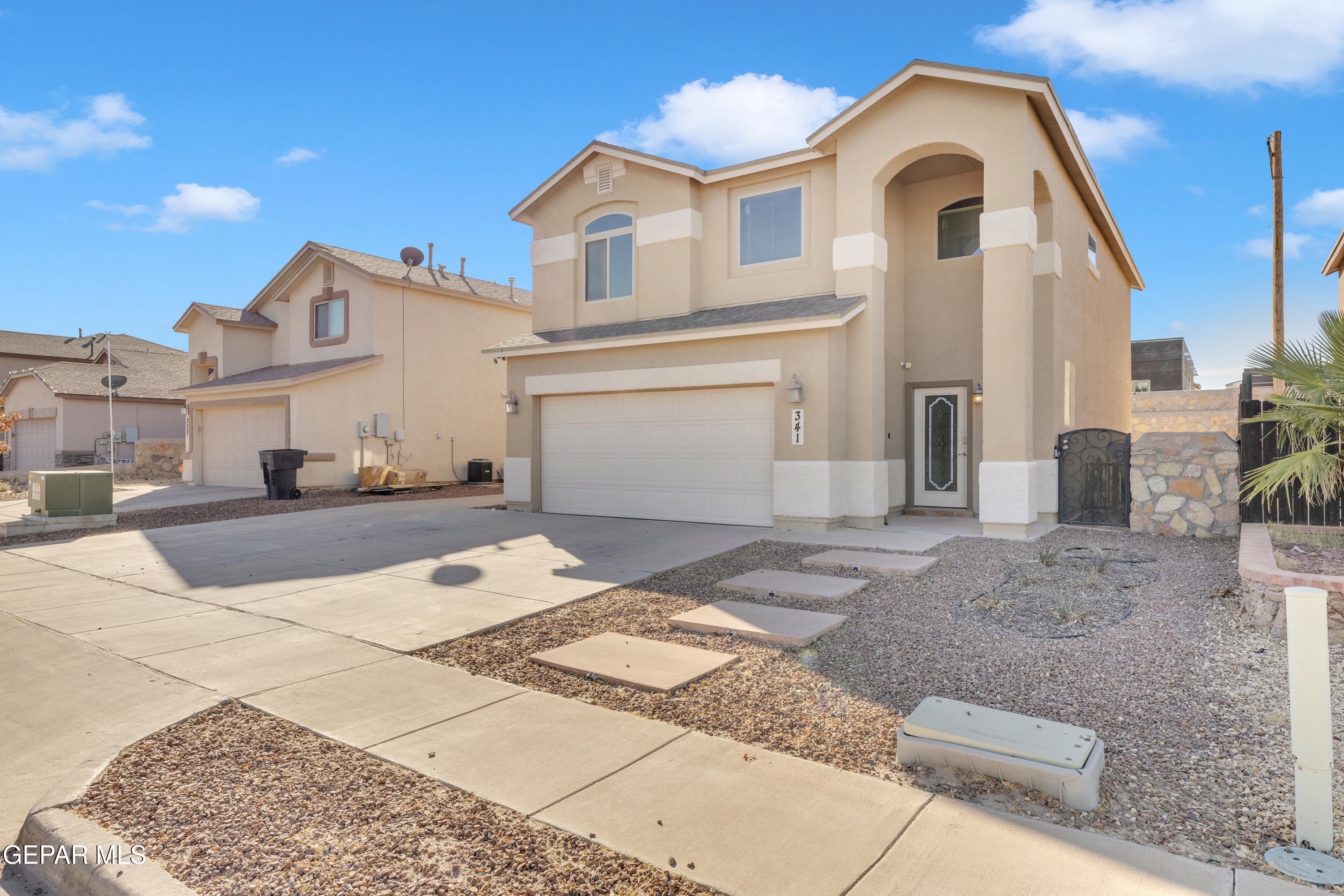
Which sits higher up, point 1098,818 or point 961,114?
point 961,114

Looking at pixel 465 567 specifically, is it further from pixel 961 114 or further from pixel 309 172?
pixel 309 172

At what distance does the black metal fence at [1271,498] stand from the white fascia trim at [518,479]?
11.0 meters

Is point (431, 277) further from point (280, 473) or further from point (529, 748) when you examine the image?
point (529, 748)

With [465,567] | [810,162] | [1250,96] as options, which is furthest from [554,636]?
[1250,96]

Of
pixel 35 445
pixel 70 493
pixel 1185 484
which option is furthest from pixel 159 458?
pixel 1185 484

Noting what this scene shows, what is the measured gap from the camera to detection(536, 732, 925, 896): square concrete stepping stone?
2664mm

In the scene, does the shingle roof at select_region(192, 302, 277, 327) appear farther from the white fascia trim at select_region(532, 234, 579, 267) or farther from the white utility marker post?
the white utility marker post

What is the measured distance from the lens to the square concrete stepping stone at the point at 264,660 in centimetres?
484

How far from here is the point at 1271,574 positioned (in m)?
5.66

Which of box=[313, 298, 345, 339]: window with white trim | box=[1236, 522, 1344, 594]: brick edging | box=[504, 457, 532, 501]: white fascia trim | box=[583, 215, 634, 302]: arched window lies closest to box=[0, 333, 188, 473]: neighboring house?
box=[313, 298, 345, 339]: window with white trim

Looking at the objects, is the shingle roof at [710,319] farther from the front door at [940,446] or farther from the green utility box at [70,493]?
the green utility box at [70,493]

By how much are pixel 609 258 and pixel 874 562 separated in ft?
28.1

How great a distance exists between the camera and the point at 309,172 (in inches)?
737

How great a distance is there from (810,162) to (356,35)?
897 centimetres
